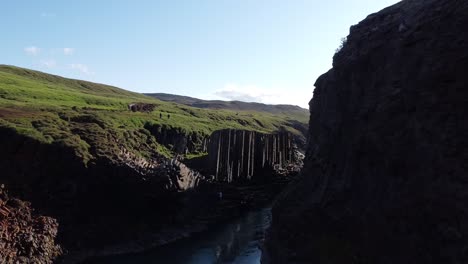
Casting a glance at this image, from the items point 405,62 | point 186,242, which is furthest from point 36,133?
point 405,62

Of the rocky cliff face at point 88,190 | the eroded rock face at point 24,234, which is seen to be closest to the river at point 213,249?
the rocky cliff face at point 88,190

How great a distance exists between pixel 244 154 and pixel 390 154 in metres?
40.4

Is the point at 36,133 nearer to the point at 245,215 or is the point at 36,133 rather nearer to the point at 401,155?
the point at 245,215

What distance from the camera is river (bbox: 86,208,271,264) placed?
1449 inches

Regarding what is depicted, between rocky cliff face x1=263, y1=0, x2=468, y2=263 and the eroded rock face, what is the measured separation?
15.5 metres

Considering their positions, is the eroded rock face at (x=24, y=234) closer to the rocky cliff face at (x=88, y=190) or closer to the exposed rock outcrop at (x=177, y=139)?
the rocky cliff face at (x=88, y=190)

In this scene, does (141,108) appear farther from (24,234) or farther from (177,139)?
(24,234)

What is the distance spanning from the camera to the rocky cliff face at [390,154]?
16875 mm

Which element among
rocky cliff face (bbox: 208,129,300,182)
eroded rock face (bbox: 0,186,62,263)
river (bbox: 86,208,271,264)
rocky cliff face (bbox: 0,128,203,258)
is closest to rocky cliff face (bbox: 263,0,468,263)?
river (bbox: 86,208,271,264)

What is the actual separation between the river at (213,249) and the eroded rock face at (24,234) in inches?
132

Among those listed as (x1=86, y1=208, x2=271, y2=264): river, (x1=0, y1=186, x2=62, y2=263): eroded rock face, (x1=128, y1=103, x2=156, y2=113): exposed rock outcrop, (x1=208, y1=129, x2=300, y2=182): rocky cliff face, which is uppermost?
(x1=128, y1=103, x2=156, y2=113): exposed rock outcrop

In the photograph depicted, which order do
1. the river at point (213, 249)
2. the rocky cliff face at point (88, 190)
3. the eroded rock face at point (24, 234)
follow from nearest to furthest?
the eroded rock face at point (24, 234), the river at point (213, 249), the rocky cliff face at point (88, 190)

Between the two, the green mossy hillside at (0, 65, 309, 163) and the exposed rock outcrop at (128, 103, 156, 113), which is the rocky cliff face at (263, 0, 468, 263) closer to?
the green mossy hillside at (0, 65, 309, 163)

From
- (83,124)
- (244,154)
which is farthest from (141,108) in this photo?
(83,124)
